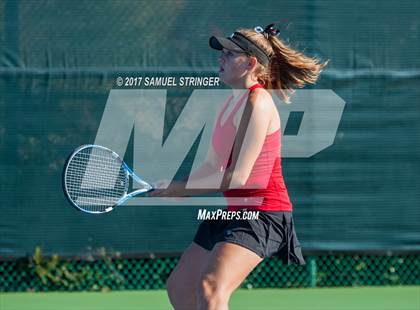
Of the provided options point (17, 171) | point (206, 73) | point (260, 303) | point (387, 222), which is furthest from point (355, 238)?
point (17, 171)

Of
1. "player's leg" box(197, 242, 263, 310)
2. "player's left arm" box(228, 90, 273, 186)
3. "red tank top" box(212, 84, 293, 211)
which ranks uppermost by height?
"player's left arm" box(228, 90, 273, 186)

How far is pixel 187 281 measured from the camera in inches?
161

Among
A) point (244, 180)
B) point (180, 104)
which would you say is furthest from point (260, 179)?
point (180, 104)

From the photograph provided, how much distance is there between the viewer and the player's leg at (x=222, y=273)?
371 centimetres

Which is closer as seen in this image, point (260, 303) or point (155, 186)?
point (155, 186)

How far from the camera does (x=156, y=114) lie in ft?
22.5

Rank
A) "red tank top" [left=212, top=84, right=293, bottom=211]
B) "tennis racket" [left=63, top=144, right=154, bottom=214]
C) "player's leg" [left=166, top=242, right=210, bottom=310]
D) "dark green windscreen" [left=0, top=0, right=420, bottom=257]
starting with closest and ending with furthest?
"red tank top" [left=212, top=84, right=293, bottom=211]
"player's leg" [left=166, top=242, right=210, bottom=310]
"tennis racket" [left=63, top=144, right=154, bottom=214]
"dark green windscreen" [left=0, top=0, right=420, bottom=257]

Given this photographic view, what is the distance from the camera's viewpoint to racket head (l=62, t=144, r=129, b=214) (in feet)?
15.2

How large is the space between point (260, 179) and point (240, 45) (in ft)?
2.02

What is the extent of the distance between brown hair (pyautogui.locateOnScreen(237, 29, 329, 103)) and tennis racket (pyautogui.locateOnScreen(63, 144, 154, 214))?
0.80 metres

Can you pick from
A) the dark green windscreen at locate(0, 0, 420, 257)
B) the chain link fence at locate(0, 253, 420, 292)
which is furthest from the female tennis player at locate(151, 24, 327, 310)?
the chain link fence at locate(0, 253, 420, 292)

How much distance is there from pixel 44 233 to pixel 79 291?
0.52 m

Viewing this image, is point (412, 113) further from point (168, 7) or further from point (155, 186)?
point (155, 186)

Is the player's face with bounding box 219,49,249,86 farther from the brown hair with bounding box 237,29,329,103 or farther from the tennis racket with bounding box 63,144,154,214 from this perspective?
the tennis racket with bounding box 63,144,154,214
